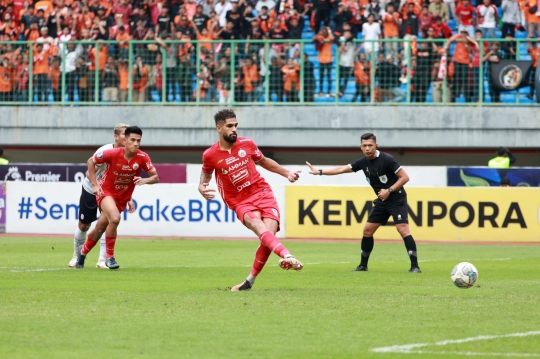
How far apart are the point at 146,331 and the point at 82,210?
719cm

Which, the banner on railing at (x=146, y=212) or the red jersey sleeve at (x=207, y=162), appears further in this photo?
the banner on railing at (x=146, y=212)

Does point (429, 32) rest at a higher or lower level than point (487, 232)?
higher

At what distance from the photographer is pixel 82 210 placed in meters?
15.1

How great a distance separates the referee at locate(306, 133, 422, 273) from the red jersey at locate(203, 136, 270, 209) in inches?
123

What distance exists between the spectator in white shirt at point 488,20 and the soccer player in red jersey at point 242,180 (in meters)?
16.4

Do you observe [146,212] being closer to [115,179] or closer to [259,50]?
[259,50]

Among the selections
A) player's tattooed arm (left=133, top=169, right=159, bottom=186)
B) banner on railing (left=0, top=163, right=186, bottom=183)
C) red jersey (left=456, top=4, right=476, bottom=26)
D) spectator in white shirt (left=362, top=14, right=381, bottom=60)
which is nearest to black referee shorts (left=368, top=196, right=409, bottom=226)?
player's tattooed arm (left=133, top=169, right=159, bottom=186)

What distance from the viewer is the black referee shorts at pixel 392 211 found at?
48.3 ft

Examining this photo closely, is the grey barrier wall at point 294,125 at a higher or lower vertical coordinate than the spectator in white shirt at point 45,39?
lower

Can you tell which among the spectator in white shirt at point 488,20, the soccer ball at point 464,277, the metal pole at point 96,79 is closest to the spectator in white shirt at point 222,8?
the metal pole at point 96,79

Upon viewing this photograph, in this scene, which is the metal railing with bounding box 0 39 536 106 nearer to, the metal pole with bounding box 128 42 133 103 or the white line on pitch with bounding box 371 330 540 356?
the metal pole with bounding box 128 42 133 103

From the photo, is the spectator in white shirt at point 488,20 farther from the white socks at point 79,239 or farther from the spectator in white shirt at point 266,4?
the white socks at point 79,239

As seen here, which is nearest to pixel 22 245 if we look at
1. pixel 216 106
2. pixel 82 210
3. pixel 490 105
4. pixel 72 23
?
pixel 82 210

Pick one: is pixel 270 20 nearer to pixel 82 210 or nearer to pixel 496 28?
pixel 496 28
